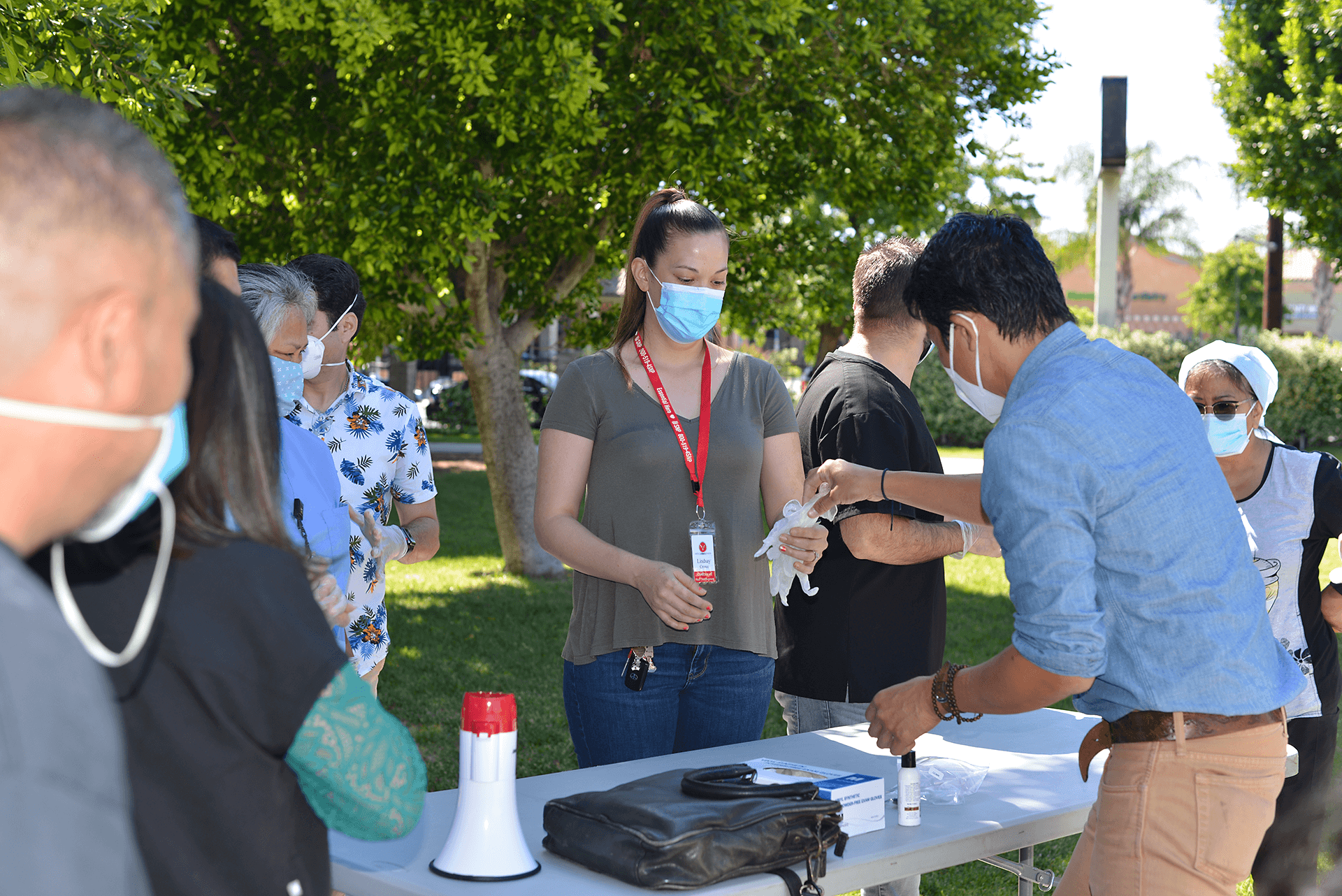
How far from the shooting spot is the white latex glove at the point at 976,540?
3125 millimetres

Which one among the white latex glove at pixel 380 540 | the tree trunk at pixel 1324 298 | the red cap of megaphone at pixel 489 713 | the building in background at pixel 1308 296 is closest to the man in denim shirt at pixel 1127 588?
the red cap of megaphone at pixel 489 713

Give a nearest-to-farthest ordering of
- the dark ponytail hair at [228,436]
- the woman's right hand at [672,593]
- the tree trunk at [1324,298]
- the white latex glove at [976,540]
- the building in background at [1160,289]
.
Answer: the dark ponytail hair at [228,436] < the woman's right hand at [672,593] < the white latex glove at [976,540] < the tree trunk at [1324,298] < the building in background at [1160,289]

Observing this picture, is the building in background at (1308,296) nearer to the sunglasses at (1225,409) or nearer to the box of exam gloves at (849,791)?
the sunglasses at (1225,409)

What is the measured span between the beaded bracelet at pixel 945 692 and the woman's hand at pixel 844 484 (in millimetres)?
633

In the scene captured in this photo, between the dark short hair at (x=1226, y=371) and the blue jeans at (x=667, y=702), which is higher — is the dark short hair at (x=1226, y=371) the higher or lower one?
the higher one

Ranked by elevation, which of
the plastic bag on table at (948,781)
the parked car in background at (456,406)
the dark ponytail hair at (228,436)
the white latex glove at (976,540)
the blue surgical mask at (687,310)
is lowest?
the parked car in background at (456,406)

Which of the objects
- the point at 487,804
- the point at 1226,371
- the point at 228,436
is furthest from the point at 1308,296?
the point at 228,436

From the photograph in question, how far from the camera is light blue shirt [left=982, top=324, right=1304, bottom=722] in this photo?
1935mm

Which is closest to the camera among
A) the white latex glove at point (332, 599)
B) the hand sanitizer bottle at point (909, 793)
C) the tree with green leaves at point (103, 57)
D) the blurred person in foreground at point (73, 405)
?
the blurred person in foreground at point (73, 405)

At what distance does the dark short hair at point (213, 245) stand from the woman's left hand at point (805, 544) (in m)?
1.50

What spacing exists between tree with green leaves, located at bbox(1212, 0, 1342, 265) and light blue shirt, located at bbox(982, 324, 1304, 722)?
1472 cm

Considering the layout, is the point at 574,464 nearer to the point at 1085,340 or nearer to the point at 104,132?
the point at 1085,340

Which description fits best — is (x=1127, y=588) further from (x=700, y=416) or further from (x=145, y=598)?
(x=145, y=598)

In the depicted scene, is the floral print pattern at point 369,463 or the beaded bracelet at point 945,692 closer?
the beaded bracelet at point 945,692
